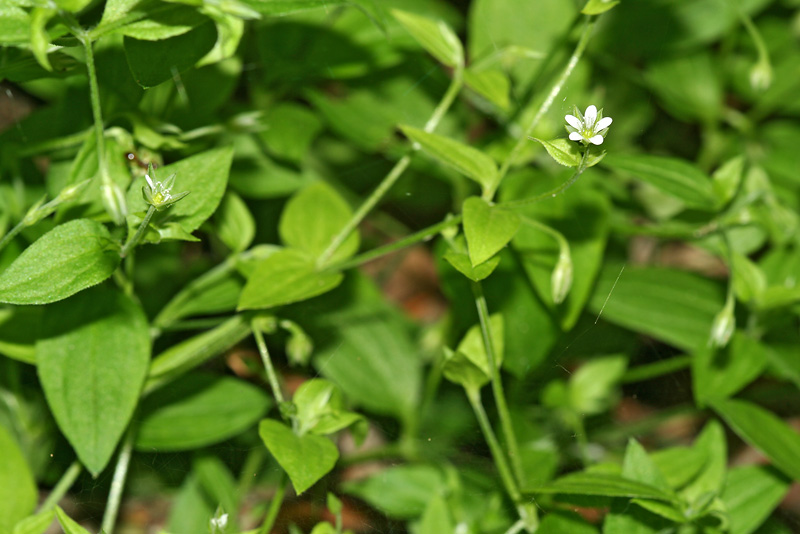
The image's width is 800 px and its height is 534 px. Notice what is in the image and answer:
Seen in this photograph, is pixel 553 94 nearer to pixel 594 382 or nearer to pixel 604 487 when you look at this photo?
pixel 604 487

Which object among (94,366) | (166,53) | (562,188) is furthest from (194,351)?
(562,188)

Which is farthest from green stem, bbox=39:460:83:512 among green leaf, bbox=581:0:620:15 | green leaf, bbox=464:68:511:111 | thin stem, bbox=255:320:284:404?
green leaf, bbox=581:0:620:15

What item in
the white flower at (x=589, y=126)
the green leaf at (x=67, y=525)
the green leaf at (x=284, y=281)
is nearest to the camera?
the white flower at (x=589, y=126)

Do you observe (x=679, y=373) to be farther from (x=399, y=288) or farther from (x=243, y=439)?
(x=243, y=439)

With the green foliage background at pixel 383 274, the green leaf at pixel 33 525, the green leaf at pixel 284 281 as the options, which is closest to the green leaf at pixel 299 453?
the green foliage background at pixel 383 274

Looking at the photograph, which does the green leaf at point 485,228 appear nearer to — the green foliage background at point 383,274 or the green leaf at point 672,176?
the green foliage background at point 383,274

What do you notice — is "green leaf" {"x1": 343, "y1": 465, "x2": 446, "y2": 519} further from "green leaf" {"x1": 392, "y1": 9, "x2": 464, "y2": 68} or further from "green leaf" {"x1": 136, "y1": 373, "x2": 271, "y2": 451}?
"green leaf" {"x1": 392, "y1": 9, "x2": 464, "y2": 68}
